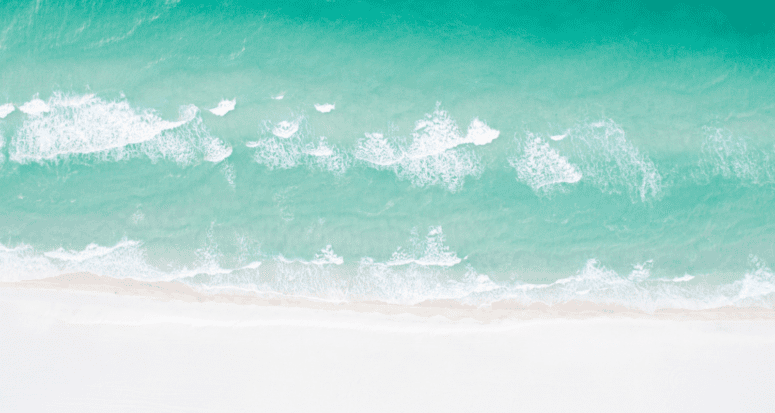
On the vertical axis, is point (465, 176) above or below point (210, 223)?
above

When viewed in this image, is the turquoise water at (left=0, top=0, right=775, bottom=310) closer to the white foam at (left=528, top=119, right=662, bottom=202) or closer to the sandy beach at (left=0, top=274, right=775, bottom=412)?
the white foam at (left=528, top=119, right=662, bottom=202)

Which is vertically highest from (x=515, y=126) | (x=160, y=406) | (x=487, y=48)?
(x=487, y=48)

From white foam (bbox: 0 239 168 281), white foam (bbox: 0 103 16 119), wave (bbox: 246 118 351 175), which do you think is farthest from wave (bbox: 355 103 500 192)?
white foam (bbox: 0 103 16 119)

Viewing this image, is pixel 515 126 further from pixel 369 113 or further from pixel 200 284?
pixel 200 284

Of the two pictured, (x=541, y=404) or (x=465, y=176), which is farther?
(x=465, y=176)

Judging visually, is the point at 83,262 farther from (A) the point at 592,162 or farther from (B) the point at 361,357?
(A) the point at 592,162

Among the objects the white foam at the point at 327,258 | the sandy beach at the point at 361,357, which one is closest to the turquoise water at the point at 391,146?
the white foam at the point at 327,258

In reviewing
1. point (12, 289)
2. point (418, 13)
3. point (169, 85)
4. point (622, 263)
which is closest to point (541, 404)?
point (622, 263)

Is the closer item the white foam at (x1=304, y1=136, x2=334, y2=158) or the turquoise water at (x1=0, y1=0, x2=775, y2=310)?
the turquoise water at (x1=0, y1=0, x2=775, y2=310)
